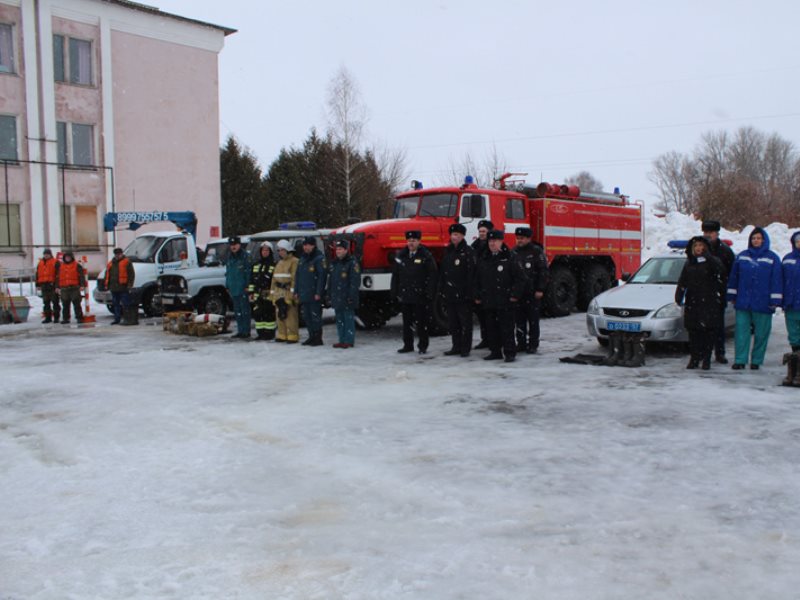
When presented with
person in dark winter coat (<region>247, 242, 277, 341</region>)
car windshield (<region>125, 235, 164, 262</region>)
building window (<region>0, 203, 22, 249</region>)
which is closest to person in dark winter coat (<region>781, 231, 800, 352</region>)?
person in dark winter coat (<region>247, 242, 277, 341</region>)

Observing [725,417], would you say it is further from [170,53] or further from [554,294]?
[170,53]

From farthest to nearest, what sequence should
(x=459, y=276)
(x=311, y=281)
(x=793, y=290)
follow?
1. (x=311, y=281)
2. (x=459, y=276)
3. (x=793, y=290)

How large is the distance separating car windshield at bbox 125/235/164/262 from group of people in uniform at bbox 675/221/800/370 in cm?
1207

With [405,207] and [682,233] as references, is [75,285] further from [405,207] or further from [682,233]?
[682,233]

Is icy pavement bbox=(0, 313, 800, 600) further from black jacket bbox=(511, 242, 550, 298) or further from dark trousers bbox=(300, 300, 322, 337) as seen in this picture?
dark trousers bbox=(300, 300, 322, 337)

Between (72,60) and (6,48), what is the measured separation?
2179 mm

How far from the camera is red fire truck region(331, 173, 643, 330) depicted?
13164 millimetres

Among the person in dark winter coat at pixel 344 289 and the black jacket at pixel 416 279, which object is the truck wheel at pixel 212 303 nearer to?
the person in dark winter coat at pixel 344 289

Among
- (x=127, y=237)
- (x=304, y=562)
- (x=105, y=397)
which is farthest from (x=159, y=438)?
(x=127, y=237)

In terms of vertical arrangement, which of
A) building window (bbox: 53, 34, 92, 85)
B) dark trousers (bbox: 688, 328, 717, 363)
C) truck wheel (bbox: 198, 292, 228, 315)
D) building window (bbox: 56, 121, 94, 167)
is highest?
building window (bbox: 53, 34, 92, 85)

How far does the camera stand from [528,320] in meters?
11.2

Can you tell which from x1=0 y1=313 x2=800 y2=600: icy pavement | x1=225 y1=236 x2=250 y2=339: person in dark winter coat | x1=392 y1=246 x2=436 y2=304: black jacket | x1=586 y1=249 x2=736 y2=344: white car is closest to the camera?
x1=0 y1=313 x2=800 y2=600: icy pavement

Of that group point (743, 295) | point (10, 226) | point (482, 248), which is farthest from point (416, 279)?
point (10, 226)

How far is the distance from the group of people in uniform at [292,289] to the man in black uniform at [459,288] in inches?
60.9
